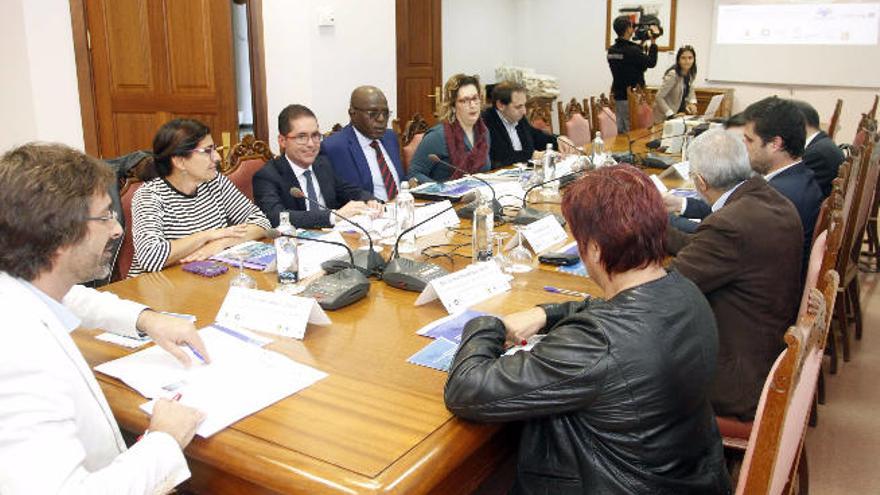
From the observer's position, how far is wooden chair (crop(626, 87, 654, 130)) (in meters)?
6.86

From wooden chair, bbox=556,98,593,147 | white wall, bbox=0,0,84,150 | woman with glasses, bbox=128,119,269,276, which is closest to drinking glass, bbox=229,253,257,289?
woman with glasses, bbox=128,119,269,276

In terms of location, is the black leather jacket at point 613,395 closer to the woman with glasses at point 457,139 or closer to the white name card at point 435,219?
the white name card at point 435,219

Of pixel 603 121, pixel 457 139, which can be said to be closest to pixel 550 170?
pixel 457 139

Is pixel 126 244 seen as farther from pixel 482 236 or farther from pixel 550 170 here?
pixel 550 170

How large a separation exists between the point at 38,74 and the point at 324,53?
5.37 ft

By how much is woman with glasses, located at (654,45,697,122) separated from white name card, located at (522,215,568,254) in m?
5.00

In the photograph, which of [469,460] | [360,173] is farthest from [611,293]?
[360,173]

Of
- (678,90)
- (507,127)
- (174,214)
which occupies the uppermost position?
(678,90)

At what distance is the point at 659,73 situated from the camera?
895 cm

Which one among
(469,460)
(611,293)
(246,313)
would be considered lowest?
(469,460)

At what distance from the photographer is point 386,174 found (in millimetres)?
3807

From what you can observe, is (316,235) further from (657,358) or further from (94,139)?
(94,139)

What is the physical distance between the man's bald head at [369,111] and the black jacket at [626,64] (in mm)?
4455

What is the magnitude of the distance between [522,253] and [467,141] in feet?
6.63
